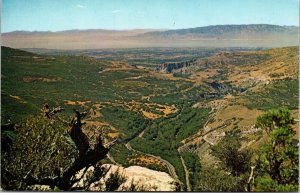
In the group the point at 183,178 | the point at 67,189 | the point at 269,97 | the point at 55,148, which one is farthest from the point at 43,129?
the point at 269,97

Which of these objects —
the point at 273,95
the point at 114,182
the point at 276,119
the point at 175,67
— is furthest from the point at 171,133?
the point at 276,119

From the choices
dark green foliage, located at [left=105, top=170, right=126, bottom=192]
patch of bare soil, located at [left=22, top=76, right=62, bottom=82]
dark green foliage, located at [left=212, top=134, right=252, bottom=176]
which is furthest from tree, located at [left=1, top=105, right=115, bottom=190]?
patch of bare soil, located at [left=22, top=76, right=62, bottom=82]

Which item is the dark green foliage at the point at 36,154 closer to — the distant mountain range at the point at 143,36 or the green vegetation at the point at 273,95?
the distant mountain range at the point at 143,36

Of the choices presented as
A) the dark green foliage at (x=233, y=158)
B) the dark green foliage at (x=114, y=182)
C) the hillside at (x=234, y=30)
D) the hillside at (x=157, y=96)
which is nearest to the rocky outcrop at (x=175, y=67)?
the hillside at (x=157, y=96)

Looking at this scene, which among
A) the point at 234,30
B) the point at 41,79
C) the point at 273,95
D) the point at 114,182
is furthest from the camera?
the point at 41,79

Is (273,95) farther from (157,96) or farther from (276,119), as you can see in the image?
(276,119)

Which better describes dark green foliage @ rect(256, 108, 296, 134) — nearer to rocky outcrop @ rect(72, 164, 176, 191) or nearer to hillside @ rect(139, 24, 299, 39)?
rocky outcrop @ rect(72, 164, 176, 191)
